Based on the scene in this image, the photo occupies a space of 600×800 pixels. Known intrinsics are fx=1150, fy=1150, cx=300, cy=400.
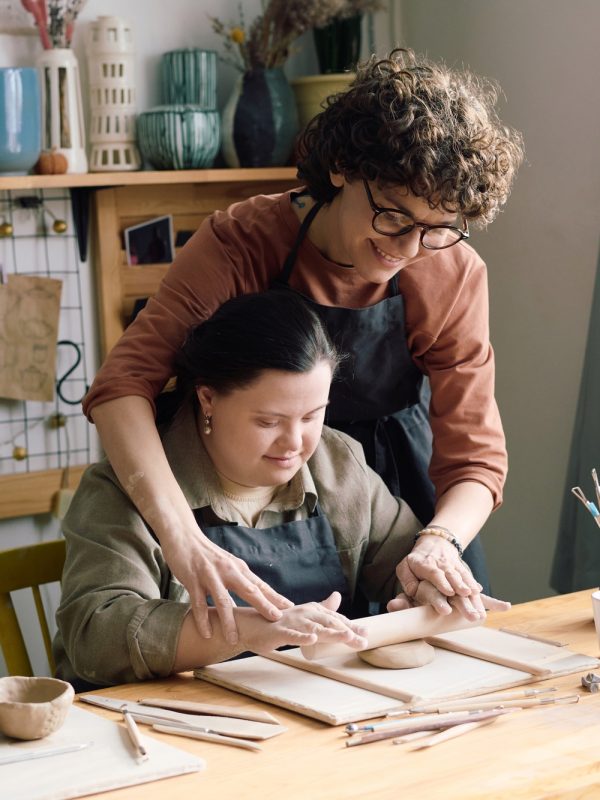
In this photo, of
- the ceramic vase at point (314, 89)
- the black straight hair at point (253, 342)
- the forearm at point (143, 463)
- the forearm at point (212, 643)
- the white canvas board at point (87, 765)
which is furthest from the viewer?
the ceramic vase at point (314, 89)

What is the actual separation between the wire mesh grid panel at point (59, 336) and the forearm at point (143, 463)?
1.26 metres

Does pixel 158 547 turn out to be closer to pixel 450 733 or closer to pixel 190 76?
pixel 450 733

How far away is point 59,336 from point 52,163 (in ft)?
1.48

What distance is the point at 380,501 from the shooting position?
192 cm

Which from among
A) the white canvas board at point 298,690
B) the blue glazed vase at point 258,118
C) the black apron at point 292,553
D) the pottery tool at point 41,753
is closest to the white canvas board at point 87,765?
the pottery tool at point 41,753

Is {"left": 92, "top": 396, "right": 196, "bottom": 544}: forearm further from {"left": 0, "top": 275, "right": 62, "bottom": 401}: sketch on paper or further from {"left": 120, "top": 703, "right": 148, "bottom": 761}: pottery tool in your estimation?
{"left": 0, "top": 275, "right": 62, "bottom": 401}: sketch on paper

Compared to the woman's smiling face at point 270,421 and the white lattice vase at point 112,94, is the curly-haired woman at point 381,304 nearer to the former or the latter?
the woman's smiling face at point 270,421

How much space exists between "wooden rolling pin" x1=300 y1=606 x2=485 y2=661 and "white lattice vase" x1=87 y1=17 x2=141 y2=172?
66.2 inches

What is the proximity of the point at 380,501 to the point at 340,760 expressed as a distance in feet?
2.39

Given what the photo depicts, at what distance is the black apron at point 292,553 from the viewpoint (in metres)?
1.73

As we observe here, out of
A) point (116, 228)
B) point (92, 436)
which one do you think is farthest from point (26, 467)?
point (116, 228)

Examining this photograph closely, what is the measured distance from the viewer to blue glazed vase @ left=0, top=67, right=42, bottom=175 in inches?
104

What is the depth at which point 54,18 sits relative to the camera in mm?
2734

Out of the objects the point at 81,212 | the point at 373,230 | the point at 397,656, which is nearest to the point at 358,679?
the point at 397,656
